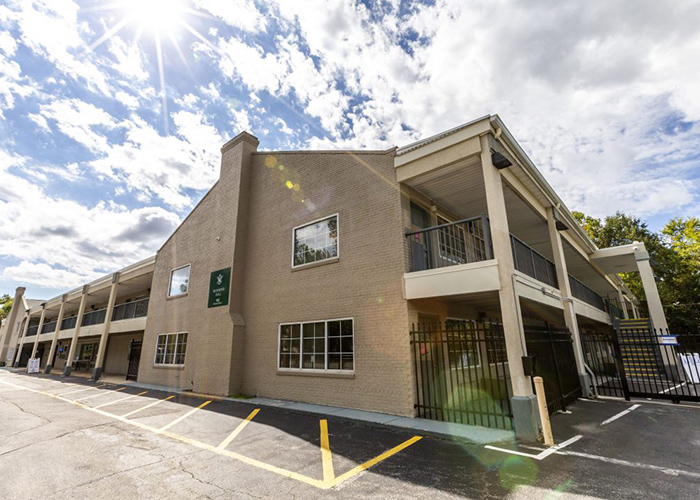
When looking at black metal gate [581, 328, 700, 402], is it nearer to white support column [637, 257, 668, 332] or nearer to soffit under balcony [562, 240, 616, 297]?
white support column [637, 257, 668, 332]

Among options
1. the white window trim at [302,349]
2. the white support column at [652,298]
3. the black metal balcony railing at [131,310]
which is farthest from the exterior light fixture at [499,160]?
the black metal balcony railing at [131,310]

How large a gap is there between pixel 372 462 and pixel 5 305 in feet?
262

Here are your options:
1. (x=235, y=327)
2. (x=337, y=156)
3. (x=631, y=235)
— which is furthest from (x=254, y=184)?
(x=631, y=235)

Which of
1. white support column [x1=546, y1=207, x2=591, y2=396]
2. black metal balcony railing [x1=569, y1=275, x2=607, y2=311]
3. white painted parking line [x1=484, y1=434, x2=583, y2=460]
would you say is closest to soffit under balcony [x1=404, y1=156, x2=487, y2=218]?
white support column [x1=546, y1=207, x2=591, y2=396]

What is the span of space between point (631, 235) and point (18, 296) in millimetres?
74724

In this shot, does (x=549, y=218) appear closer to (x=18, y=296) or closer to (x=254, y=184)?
(x=254, y=184)

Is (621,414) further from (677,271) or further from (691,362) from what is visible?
(677,271)

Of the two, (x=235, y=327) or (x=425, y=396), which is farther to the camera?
(x=235, y=327)

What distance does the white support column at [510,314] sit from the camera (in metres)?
6.38

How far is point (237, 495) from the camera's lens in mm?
4082

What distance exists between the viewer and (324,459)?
534cm

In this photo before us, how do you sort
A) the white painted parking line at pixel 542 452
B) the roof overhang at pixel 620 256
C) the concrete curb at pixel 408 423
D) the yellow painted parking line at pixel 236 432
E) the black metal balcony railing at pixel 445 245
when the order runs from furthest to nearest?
the roof overhang at pixel 620 256
the black metal balcony railing at pixel 445 245
the concrete curb at pixel 408 423
the yellow painted parking line at pixel 236 432
the white painted parking line at pixel 542 452

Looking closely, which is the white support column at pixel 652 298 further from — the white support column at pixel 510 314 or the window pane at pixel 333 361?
the window pane at pixel 333 361

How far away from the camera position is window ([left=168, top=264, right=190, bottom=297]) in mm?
16109
